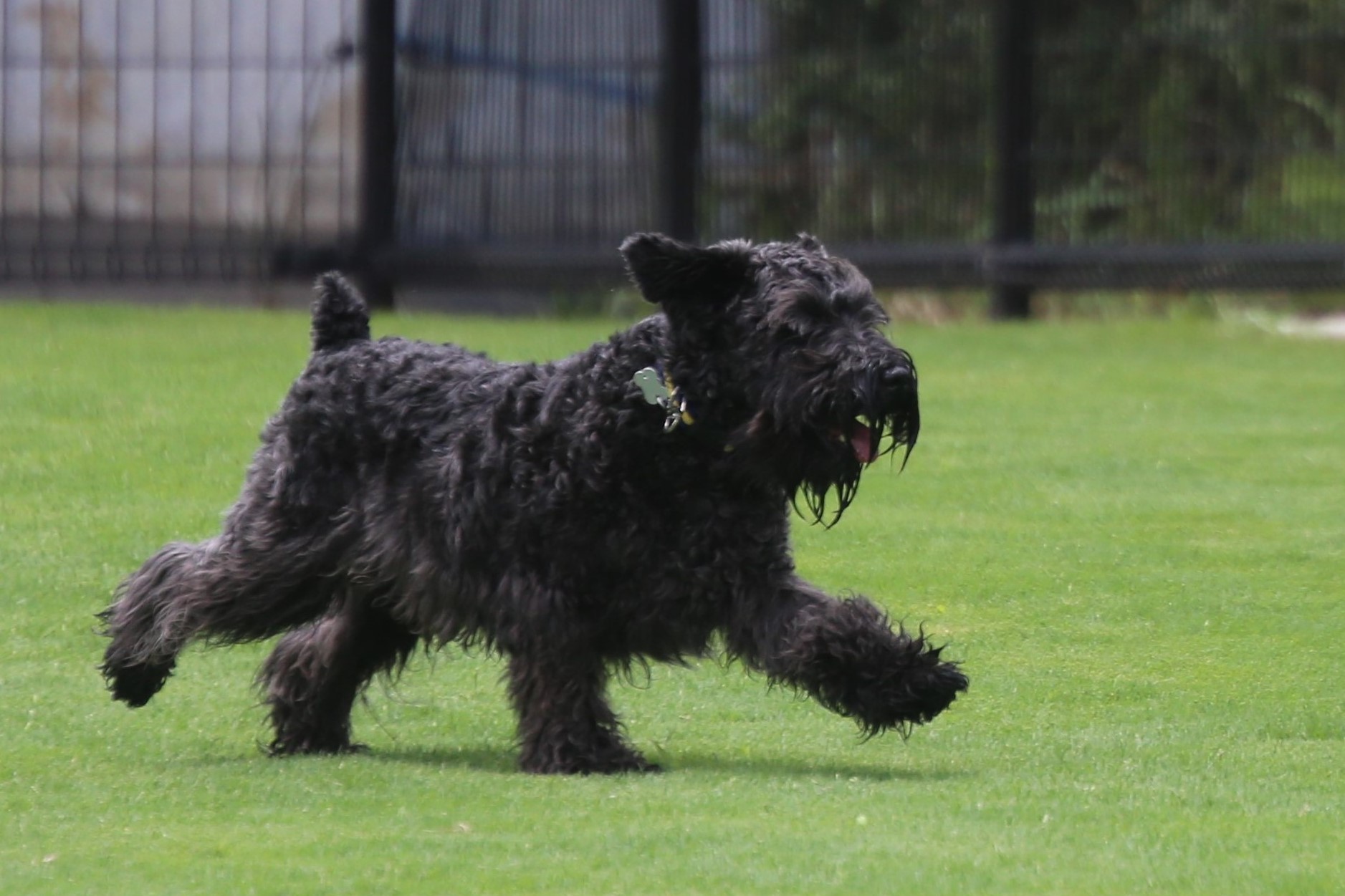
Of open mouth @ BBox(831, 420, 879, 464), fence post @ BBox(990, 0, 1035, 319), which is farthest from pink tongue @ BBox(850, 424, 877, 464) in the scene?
Answer: fence post @ BBox(990, 0, 1035, 319)

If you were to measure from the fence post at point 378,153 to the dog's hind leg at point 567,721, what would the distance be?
9914 mm

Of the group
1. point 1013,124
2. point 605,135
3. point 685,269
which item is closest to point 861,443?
point 685,269

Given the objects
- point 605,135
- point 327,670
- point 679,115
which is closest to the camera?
point 327,670

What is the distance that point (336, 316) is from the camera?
6.45m

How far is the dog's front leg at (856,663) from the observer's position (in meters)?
5.48

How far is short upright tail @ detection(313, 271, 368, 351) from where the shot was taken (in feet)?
21.1

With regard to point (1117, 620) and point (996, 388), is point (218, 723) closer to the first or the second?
point (1117, 620)

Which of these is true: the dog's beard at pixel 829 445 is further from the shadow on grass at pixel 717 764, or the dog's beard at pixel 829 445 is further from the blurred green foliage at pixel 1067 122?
the blurred green foliage at pixel 1067 122

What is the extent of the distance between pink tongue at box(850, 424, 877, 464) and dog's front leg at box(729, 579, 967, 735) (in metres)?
0.34

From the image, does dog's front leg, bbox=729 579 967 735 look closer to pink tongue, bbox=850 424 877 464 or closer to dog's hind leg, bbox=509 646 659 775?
pink tongue, bbox=850 424 877 464

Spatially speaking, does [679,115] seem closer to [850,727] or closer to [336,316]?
[336,316]

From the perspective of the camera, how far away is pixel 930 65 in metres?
15.5

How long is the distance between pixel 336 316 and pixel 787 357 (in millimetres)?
1434

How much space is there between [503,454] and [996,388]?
22.0ft
